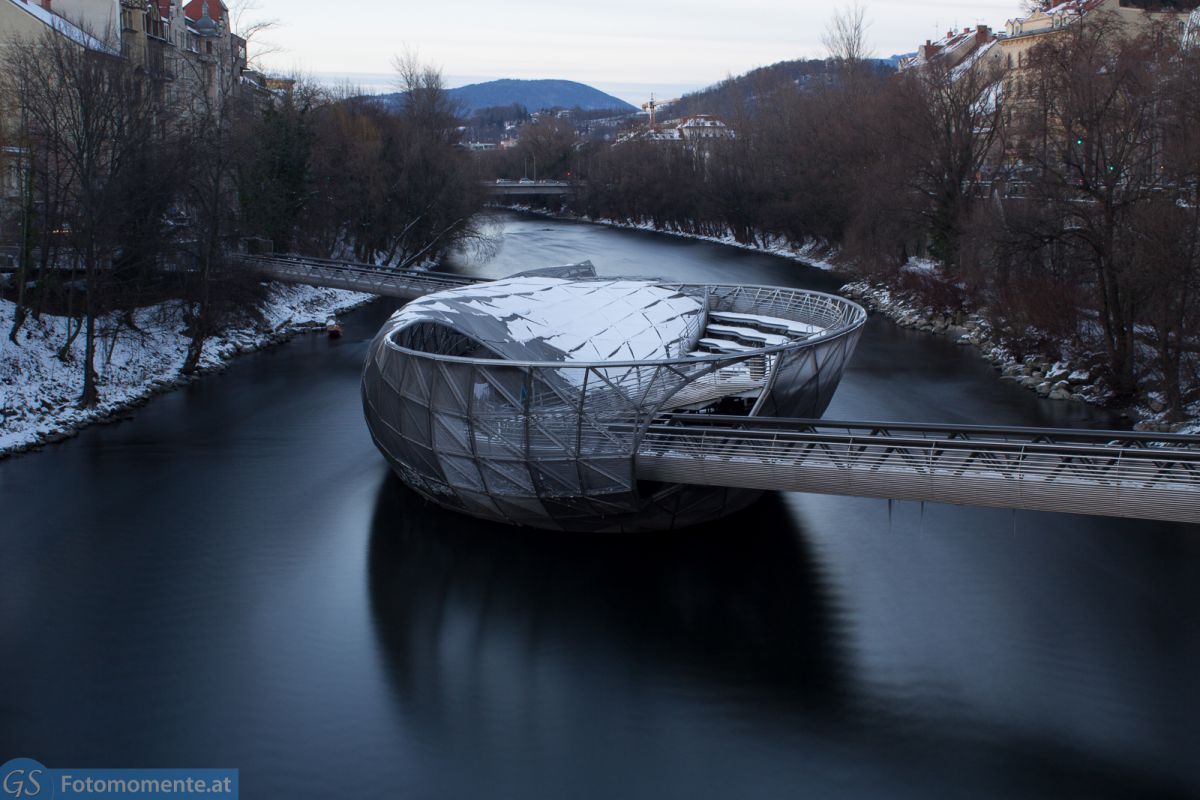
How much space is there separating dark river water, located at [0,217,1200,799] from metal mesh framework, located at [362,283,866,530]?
26.0 inches

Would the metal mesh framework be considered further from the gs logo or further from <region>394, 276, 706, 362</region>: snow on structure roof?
the gs logo

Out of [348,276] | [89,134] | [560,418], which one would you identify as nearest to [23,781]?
[560,418]

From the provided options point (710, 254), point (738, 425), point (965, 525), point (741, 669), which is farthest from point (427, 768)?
point (710, 254)

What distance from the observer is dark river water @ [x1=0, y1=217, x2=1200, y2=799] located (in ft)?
37.3

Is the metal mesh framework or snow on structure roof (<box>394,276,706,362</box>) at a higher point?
snow on structure roof (<box>394,276,706,362</box>)

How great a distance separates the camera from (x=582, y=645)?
1399 cm

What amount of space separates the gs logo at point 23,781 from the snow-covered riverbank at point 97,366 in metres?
12.5

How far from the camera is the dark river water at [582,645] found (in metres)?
11.4

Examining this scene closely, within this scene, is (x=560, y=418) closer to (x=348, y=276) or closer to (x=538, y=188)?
(x=348, y=276)

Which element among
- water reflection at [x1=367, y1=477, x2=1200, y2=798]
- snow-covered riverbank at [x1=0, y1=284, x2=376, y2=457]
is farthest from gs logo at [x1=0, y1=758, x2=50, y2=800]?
snow-covered riverbank at [x1=0, y1=284, x2=376, y2=457]

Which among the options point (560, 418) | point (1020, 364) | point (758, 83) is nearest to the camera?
point (560, 418)

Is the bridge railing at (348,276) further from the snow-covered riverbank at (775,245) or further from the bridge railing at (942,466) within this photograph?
the snow-covered riverbank at (775,245)

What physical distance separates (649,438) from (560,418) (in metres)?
1.33

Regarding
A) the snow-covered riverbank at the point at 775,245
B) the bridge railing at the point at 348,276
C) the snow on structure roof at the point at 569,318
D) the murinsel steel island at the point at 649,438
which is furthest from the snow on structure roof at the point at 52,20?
the snow-covered riverbank at the point at 775,245
